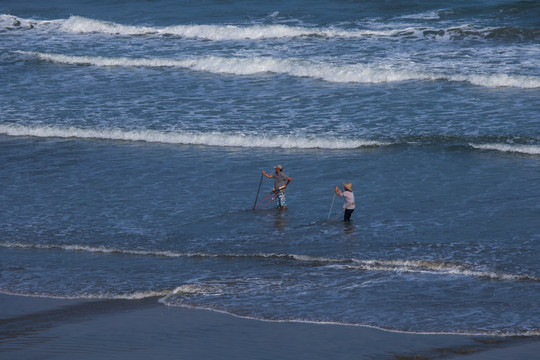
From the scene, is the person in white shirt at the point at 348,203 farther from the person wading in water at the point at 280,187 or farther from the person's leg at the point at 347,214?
the person wading in water at the point at 280,187

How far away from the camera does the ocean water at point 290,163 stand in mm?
14250

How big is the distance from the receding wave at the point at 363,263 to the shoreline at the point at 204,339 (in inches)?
101

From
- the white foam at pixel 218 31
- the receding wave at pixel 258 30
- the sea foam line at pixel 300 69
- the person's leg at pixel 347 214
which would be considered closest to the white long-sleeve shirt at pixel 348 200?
the person's leg at pixel 347 214

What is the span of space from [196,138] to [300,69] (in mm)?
7627

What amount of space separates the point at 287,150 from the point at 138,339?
11.9 meters

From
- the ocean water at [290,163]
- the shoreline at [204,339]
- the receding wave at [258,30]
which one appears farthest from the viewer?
the receding wave at [258,30]

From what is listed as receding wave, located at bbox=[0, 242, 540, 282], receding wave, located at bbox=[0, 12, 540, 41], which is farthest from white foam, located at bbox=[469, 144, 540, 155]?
receding wave, located at bbox=[0, 12, 540, 41]

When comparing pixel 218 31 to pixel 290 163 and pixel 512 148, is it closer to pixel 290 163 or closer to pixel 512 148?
pixel 290 163

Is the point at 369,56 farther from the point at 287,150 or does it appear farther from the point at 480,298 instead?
the point at 480,298

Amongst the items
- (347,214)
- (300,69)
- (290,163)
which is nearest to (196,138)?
(290,163)

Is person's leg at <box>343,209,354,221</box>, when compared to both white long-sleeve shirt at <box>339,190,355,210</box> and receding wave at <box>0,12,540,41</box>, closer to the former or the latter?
white long-sleeve shirt at <box>339,190,355,210</box>

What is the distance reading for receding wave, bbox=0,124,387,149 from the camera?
75.7ft

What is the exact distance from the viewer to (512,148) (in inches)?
845

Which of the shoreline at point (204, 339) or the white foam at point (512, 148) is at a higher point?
the white foam at point (512, 148)
